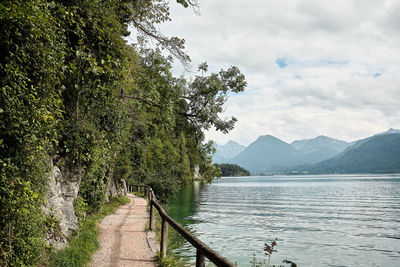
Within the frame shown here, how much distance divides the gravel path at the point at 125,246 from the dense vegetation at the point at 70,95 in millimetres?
1834

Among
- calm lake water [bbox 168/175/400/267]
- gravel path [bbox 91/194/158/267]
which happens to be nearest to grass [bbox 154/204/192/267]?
gravel path [bbox 91/194/158/267]

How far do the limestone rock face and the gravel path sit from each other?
117 cm

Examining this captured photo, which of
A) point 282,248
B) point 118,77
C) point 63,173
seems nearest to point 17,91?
point 118,77

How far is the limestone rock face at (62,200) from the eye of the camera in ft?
25.2

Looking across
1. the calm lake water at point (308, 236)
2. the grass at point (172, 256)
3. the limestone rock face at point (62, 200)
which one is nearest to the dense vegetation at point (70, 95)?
the limestone rock face at point (62, 200)

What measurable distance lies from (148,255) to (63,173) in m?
3.92

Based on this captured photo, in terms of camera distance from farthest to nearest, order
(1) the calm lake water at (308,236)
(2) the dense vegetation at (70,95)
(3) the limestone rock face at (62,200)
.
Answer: (1) the calm lake water at (308,236)
(3) the limestone rock face at (62,200)
(2) the dense vegetation at (70,95)

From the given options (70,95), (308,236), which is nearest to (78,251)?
(70,95)

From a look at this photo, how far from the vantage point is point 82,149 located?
8.99 metres

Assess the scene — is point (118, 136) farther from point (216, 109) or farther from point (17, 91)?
point (17, 91)

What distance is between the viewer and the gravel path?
7957mm

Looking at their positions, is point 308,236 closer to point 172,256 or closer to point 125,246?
point 172,256

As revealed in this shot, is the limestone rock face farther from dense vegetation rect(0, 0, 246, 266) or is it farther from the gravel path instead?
the gravel path

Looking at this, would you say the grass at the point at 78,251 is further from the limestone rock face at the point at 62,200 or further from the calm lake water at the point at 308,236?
Answer: the calm lake water at the point at 308,236
